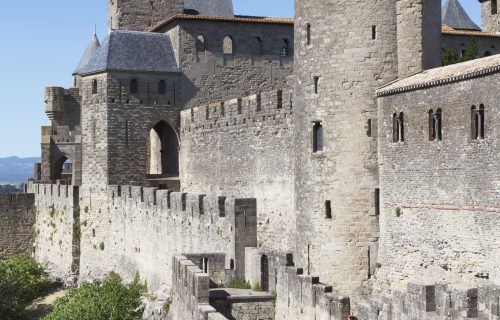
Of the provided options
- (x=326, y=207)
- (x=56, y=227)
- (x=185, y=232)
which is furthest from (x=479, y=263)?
(x=56, y=227)

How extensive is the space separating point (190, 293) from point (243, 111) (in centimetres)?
1030

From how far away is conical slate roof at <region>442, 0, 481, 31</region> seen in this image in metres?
45.3

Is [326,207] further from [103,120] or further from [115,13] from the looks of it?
[115,13]

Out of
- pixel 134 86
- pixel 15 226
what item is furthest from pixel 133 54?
pixel 15 226

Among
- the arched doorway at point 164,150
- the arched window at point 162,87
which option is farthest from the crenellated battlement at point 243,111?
the arched doorway at point 164,150

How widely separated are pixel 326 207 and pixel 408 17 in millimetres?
4611

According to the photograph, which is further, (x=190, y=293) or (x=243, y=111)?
(x=243, y=111)

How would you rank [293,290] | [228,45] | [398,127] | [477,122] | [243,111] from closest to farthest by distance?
[477,122], [398,127], [293,290], [243,111], [228,45]

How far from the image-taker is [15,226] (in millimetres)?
45812

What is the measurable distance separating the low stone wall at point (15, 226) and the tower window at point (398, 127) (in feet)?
93.0

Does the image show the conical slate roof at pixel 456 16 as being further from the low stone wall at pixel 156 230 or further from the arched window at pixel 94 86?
the low stone wall at pixel 156 230

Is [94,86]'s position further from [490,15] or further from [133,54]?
[490,15]

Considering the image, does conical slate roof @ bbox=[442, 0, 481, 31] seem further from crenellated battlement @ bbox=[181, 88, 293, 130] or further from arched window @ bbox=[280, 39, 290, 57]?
crenellated battlement @ bbox=[181, 88, 293, 130]

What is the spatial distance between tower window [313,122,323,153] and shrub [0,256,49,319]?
17990 millimetres
